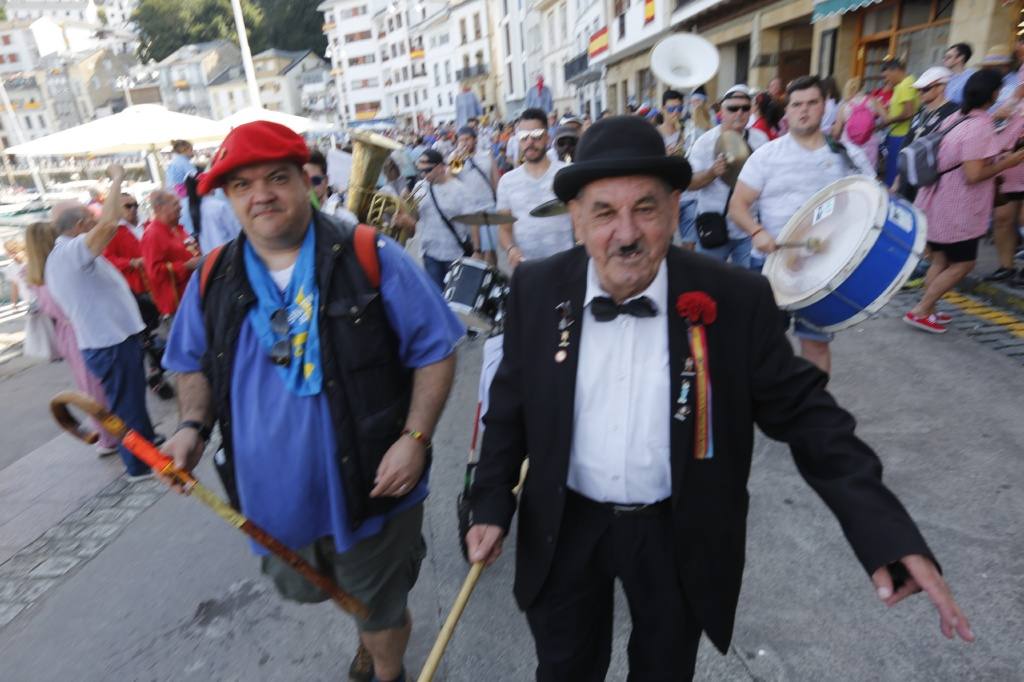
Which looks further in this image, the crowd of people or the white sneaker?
the white sneaker

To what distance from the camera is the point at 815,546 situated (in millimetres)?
2998

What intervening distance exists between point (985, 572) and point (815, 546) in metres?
0.66

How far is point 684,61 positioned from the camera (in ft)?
31.9

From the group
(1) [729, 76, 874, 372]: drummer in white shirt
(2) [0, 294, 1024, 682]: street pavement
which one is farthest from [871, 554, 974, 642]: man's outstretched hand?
(1) [729, 76, 874, 372]: drummer in white shirt

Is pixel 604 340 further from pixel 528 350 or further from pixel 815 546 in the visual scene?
pixel 815 546

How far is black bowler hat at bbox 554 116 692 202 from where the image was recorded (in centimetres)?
150

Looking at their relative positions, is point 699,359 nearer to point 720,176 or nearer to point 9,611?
point 9,611

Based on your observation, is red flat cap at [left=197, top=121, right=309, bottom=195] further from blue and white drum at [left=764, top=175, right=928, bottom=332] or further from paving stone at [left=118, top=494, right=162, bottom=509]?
paving stone at [left=118, top=494, right=162, bottom=509]

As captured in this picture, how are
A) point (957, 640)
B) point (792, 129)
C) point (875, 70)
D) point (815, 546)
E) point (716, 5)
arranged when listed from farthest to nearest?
point (716, 5)
point (875, 70)
point (792, 129)
point (815, 546)
point (957, 640)

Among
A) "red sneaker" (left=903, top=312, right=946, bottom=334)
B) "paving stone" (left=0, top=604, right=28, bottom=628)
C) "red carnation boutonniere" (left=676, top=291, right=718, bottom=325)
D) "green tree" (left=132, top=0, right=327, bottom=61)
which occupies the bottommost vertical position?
"paving stone" (left=0, top=604, right=28, bottom=628)

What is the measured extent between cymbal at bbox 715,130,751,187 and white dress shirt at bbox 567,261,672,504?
11.9 feet

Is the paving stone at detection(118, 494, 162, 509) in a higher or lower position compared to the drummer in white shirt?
lower

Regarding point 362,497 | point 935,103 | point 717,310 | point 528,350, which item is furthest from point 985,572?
point 935,103

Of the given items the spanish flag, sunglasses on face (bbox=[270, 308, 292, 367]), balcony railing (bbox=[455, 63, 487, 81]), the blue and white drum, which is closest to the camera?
sunglasses on face (bbox=[270, 308, 292, 367])
